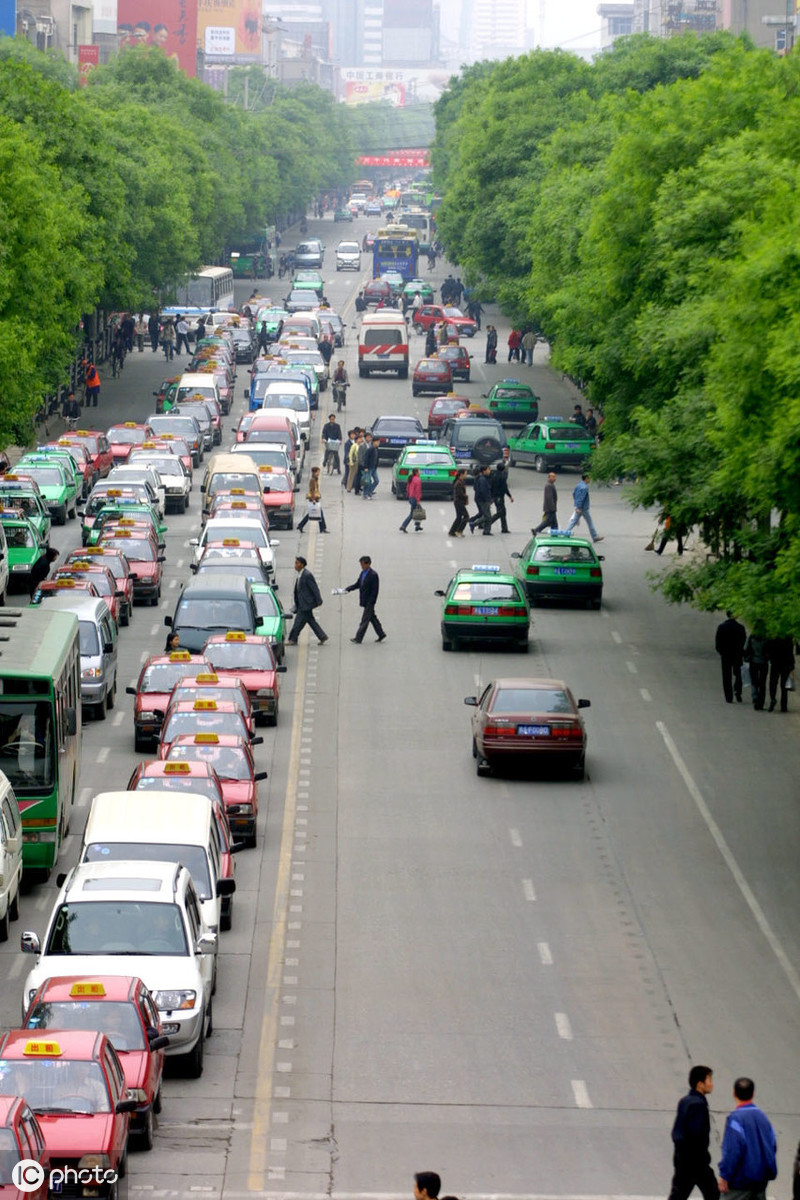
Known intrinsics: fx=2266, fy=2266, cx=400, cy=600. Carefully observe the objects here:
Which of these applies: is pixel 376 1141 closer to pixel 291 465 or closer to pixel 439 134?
pixel 291 465

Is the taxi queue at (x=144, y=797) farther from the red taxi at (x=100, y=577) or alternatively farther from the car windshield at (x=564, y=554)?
the car windshield at (x=564, y=554)

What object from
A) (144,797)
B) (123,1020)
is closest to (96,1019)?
(123,1020)

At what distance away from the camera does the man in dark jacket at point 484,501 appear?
49.1 metres

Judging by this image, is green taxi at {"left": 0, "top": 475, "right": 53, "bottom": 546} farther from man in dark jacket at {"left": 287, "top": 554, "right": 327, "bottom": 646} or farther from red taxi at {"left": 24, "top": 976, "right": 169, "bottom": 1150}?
red taxi at {"left": 24, "top": 976, "right": 169, "bottom": 1150}

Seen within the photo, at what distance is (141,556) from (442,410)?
26.1 m

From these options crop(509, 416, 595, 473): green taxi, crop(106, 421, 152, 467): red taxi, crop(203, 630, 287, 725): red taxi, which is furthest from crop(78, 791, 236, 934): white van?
crop(509, 416, 595, 473): green taxi

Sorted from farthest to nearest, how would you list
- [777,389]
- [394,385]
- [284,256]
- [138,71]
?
[284,256]
[138,71]
[394,385]
[777,389]

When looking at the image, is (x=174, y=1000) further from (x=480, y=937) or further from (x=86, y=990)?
(x=480, y=937)

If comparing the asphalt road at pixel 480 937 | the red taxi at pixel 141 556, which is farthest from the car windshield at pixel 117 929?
the red taxi at pixel 141 556

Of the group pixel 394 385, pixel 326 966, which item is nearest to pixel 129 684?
pixel 326 966

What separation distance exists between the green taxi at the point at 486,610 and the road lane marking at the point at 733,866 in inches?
191

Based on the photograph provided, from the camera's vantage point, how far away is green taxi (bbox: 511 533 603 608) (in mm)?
41031

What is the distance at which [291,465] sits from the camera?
57.3m

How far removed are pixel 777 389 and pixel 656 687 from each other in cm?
1244
